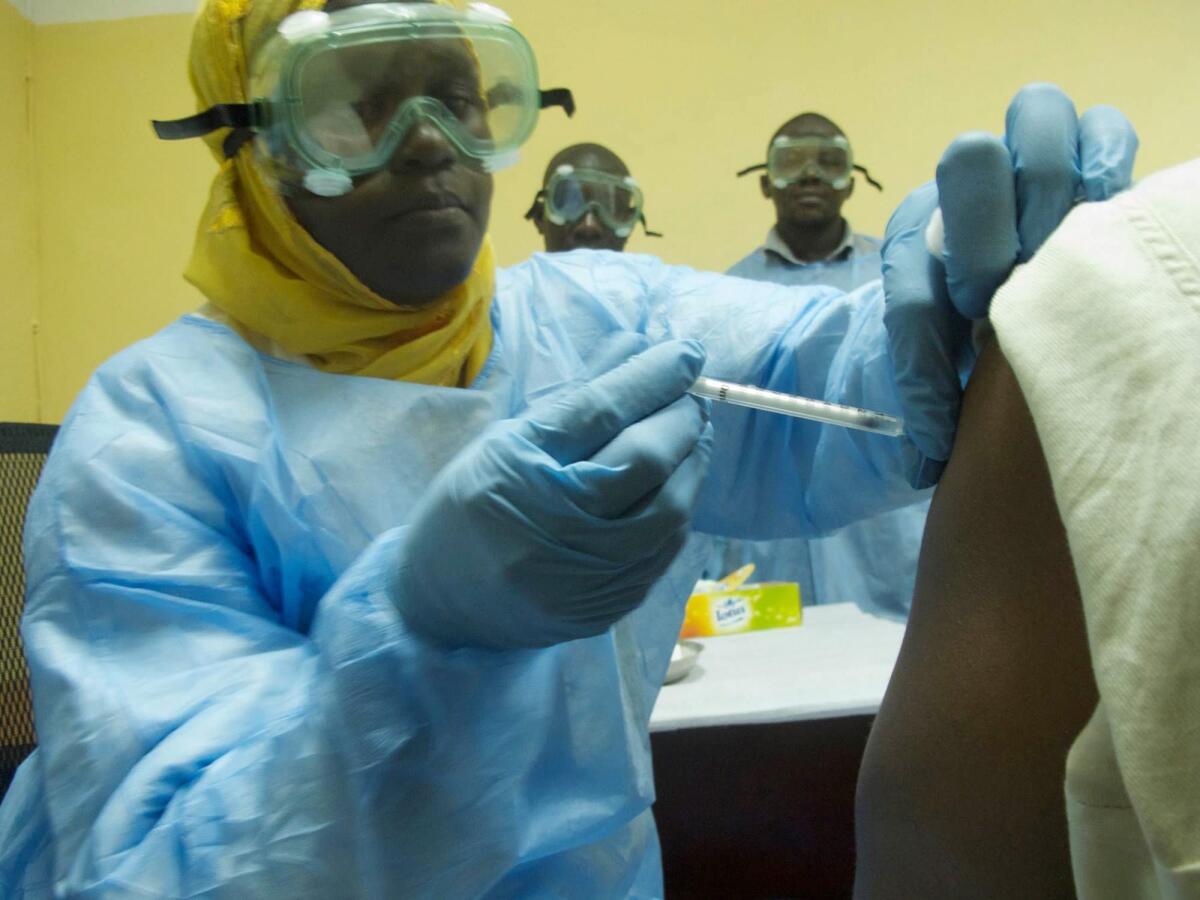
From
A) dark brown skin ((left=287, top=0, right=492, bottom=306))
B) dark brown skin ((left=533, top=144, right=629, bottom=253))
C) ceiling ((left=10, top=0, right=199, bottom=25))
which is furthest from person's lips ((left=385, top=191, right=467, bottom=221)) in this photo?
ceiling ((left=10, top=0, right=199, bottom=25))

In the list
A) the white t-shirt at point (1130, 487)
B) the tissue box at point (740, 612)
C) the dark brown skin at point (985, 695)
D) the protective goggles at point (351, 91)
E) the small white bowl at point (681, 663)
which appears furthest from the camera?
the tissue box at point (740, 612)

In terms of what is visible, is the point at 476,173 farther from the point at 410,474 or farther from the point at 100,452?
the point at 100,452

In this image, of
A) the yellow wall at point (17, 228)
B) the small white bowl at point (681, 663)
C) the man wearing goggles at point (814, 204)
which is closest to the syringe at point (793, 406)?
the small white bowl at point (681, 663)

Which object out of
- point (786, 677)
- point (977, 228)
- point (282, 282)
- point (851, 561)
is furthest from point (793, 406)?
point (851, 561)

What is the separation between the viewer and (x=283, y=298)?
3.14 ft

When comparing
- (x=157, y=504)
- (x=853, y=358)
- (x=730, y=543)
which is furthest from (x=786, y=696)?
(x=730, y=543)

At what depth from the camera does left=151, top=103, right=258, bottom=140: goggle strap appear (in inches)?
36.9

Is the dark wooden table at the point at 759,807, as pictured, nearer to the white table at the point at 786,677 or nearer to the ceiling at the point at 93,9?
the white table at the point at 786,677

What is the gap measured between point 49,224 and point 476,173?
2.81 meters

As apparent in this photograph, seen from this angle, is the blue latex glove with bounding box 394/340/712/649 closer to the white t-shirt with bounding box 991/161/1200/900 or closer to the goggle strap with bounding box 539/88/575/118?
the white t-shirt with bounding box 991/161/1200/900

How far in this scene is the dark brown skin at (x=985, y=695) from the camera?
533 millimetres

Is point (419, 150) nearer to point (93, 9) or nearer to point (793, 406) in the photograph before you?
point (793, 406)

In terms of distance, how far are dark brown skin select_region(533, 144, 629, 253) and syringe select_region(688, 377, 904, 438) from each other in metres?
1.99

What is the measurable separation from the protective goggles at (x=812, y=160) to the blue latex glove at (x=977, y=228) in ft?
7.42
